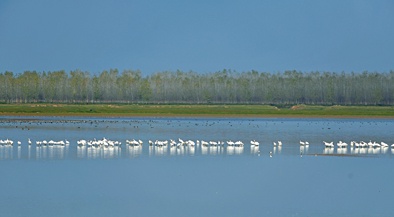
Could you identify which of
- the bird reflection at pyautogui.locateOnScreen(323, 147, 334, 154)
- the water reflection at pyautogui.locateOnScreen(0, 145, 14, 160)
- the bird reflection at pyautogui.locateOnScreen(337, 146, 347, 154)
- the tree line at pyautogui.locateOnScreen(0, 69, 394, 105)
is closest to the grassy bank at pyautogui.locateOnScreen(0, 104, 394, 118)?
the tree line at pyautogui.locateOnScreen(0, 69, 394, 105)

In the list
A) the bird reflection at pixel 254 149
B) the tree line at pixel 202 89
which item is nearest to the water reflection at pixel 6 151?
the bird reflection at pixel 254 149

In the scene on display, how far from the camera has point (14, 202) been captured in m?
20.9

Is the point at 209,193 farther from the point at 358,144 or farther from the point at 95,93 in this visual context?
the point at 95,93

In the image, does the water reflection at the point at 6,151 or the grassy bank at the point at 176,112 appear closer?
the water reflection at the point at 6,151

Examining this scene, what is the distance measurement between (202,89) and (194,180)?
335 feet

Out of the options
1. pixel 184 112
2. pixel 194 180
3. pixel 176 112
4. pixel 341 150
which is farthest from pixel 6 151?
pixel 184 112

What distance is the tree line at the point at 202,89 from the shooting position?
121812mm

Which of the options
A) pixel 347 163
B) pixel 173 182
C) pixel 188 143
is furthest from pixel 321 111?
pixel 173 182

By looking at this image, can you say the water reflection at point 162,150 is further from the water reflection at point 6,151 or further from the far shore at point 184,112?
the far shore at point 184,112

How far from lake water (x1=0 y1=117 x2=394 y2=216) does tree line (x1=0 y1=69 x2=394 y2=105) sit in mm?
83795

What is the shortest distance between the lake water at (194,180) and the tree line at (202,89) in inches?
3299

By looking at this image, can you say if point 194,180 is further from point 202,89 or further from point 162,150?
point 202,89

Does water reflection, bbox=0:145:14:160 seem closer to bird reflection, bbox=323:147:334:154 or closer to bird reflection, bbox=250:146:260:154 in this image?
bird reflection, bbox=250:146:260:154

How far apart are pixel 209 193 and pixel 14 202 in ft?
18.0
